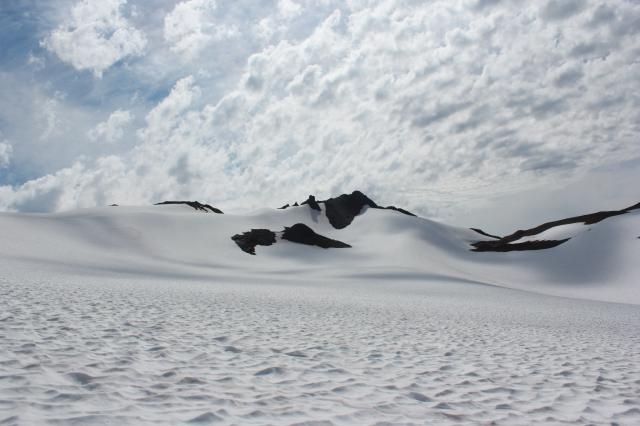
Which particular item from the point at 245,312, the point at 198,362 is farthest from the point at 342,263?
the point at 198,362

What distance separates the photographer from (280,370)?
7.57 m

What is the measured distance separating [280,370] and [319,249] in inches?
2373

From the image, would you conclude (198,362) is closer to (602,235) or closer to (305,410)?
(305,410)

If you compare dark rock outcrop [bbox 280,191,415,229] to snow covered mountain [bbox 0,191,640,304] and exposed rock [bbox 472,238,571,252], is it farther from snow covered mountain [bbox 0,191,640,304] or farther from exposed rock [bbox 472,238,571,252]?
exposed rock [bbox 472,238,571,252]

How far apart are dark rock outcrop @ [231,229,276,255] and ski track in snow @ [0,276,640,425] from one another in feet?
160

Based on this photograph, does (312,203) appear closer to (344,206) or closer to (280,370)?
(344,206)

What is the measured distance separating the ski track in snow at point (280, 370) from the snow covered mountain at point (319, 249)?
23984mm

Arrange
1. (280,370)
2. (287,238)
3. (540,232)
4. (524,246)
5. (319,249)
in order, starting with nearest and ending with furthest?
(280,370), (319,249), (524,246), (287,238), (540,232)

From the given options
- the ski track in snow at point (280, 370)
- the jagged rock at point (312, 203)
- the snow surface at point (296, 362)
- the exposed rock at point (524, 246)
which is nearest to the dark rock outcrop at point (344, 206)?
the jagged rock at point (312, 203)

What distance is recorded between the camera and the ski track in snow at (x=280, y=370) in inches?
215

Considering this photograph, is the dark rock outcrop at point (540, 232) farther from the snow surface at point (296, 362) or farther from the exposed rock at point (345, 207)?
the snow surface at point (296, 362)

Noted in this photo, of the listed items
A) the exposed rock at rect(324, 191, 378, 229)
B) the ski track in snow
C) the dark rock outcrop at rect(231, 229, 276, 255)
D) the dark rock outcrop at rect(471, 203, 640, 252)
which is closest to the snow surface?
the ski track in snow

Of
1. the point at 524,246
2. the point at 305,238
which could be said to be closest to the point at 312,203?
the point at 305,238

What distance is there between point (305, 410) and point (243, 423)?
0.96 m
